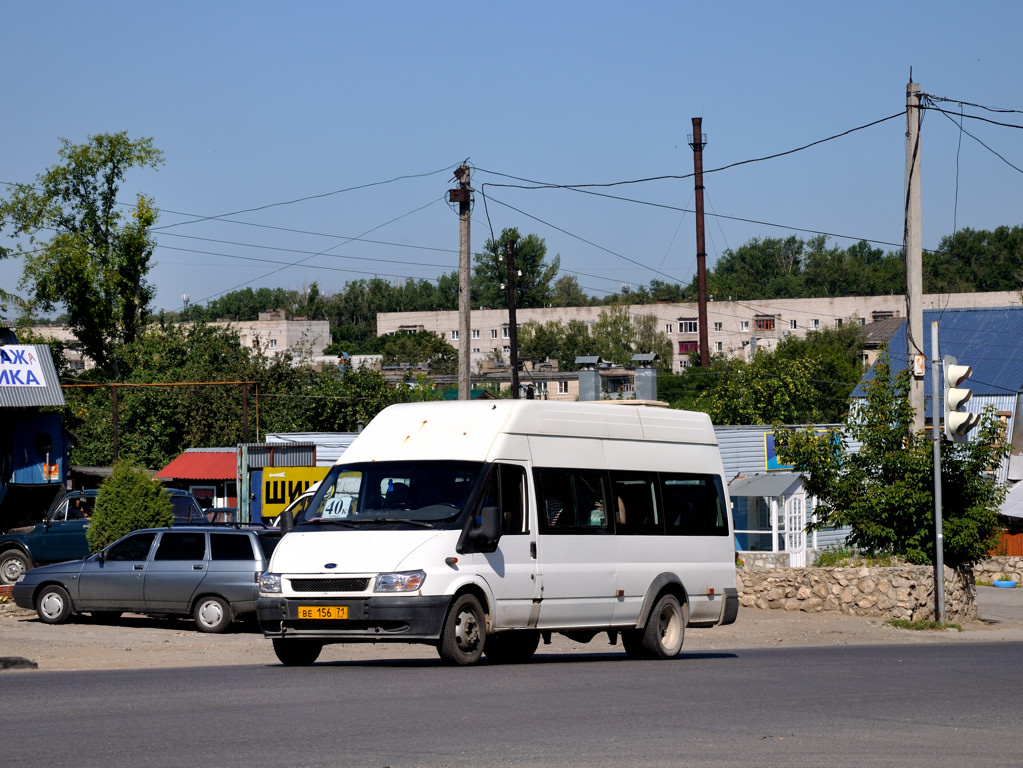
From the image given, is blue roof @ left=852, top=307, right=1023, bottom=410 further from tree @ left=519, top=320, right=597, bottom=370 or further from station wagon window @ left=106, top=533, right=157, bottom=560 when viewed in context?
tree @ left=519, top=320, right=597, bottom=370

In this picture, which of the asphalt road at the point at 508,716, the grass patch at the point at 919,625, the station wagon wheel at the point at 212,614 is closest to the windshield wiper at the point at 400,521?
the asphalt road at the point at 508,716

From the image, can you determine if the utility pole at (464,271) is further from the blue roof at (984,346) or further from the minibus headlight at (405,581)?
the blue roof at (984,346)

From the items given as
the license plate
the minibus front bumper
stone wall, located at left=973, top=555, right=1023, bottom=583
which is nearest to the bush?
the minibus front bumper

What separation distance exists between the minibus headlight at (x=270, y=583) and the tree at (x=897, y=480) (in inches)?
595

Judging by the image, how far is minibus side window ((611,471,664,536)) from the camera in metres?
14.5

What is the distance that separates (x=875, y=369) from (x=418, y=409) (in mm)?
14558

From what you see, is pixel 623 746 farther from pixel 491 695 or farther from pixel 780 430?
pixel 780 430

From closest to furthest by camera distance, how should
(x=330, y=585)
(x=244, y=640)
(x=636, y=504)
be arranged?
(x=330, y=585), (x=636, y=504), (x=244, y=640)

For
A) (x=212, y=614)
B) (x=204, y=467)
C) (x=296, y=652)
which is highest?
(x=204, y=467)

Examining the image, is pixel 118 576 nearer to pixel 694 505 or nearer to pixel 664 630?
pixel 664 630

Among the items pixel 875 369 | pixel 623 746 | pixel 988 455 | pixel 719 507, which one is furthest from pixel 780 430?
pixel 623 746

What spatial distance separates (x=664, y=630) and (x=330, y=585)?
4535 millimetres

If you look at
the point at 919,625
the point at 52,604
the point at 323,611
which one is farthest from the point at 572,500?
the point at 919,625

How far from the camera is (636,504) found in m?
14.8
